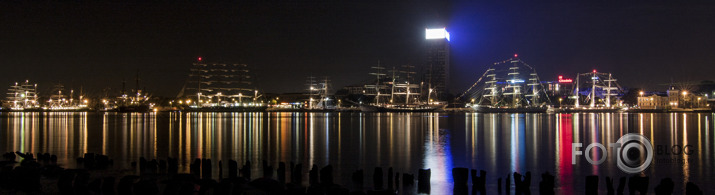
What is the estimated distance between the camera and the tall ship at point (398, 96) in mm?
155375

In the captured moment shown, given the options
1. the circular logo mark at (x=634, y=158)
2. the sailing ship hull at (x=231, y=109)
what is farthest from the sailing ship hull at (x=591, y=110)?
the circular logo mark at (x=634, y=158)

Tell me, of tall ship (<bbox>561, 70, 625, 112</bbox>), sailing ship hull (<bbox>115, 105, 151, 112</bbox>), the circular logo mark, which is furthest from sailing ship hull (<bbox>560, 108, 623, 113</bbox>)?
the circular logo mark

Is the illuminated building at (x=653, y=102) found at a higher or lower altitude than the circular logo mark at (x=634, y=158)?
higher

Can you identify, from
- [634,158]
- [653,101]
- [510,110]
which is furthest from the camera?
[653,101]

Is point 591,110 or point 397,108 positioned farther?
point 397,108

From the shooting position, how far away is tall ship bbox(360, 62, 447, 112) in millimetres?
155375

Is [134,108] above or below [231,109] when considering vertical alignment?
above

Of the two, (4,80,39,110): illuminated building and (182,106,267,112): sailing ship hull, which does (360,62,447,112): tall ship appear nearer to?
(182,106,267,112): sailing ship hull

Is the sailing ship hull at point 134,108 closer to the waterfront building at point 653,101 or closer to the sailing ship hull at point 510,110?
the sailing ship hull at point 510,110

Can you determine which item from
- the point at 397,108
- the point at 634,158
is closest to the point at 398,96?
the point at 397,108

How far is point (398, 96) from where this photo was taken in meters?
172

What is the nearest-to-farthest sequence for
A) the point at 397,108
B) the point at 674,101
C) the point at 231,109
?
1. the point at 397,108
2. the point at 674,101
3. the point at 231,109

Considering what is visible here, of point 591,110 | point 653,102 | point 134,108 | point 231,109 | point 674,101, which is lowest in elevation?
point 591,110

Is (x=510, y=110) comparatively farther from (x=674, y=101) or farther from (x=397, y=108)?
(x=674, y=101)
